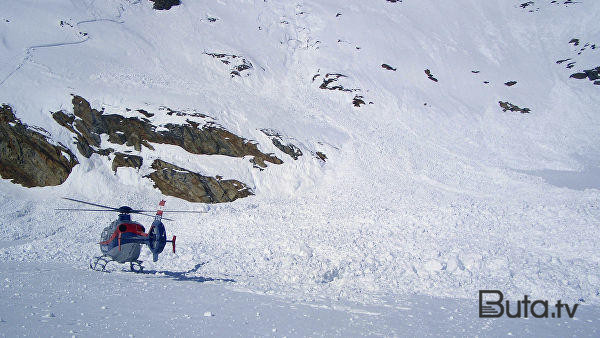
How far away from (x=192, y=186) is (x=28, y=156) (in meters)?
8.32

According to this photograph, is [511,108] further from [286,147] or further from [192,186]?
[192,186]

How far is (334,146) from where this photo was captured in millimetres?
23672

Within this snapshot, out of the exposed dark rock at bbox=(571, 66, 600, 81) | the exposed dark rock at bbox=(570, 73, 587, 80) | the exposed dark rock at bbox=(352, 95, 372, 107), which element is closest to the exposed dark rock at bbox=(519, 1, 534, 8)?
the exposed dark rock at bbox=(571, 66, 600, 81)

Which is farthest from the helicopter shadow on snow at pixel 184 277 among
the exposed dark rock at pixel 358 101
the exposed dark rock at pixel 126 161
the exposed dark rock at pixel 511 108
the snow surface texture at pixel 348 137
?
the exposed dark rock at pixel 511 108

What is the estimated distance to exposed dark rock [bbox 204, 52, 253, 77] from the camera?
3007 centimetres

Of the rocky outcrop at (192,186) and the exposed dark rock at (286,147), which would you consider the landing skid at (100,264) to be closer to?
the rocky outcrop at (192,186)

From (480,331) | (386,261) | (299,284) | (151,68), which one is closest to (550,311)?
(480,331)

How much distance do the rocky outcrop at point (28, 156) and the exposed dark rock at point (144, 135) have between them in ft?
4.29

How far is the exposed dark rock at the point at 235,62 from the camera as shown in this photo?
30.1m

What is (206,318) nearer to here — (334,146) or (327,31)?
(334,146)

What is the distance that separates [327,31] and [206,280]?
112ft

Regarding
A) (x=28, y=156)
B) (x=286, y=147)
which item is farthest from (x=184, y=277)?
(x=28, y=156)

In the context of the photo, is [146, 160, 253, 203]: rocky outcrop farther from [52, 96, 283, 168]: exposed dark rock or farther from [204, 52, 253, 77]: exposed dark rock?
[204, 52, 253, 77]: exposed dark rock

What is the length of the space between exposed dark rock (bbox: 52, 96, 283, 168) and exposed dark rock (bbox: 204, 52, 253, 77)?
1002 cm
